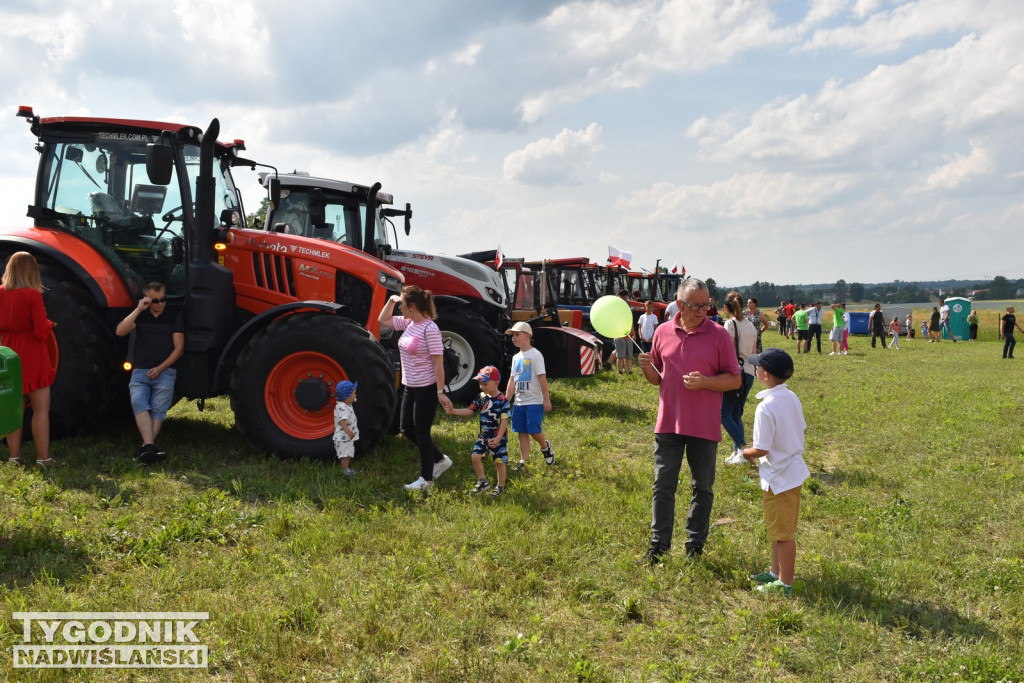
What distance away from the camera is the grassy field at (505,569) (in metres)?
3.40

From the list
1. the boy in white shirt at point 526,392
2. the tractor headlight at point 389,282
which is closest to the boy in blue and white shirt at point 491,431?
the boy in white shirt at point 526,392

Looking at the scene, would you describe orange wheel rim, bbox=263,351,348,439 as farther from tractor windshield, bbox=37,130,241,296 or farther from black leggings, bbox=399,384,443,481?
tractor windshield, bbox=37,130,241,296

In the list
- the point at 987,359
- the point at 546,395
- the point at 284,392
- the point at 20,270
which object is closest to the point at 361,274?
the point at 284,392

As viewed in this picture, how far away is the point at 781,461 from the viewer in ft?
13.5

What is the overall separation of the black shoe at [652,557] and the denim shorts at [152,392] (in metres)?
4.39

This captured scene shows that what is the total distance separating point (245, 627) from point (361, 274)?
4123mm

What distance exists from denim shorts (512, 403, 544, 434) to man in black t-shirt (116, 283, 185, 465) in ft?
10.1

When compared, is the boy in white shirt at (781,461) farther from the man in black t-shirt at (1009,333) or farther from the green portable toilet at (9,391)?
the man in black t-shirt at (1009,333)

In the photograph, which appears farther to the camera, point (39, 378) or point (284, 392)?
point (284, 392)

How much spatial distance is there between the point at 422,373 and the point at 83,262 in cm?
340

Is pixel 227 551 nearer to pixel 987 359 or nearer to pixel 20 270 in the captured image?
pixel 20 270

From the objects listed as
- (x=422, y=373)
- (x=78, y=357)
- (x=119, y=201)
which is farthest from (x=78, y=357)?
(x=422, y=373)

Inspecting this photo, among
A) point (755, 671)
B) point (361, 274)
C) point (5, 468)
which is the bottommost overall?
point (755, 671)

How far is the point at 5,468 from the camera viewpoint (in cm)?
591
